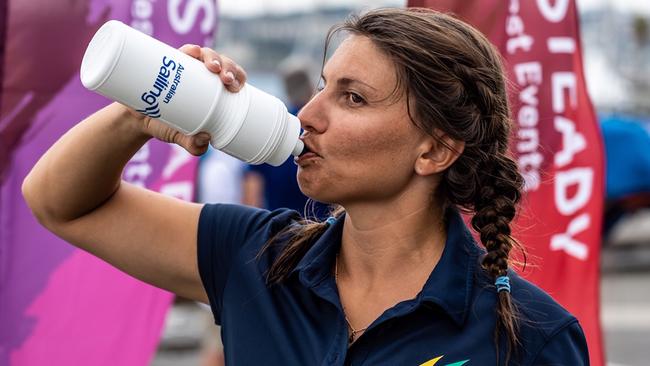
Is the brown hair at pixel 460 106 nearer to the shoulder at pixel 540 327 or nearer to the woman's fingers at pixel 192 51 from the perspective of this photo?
the shoulder at pixel 540 327

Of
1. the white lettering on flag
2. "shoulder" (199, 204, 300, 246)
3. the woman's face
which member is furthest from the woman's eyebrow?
the white lettering on flag

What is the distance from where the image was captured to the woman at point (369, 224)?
7.88ft

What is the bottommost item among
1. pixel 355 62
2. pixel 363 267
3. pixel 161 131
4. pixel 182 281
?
pixel 182 281

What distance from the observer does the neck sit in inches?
101

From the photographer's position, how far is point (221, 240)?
A: 2682mm

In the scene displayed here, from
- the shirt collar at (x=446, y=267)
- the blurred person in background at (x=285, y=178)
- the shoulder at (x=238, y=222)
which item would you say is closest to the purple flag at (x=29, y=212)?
the shoulder at (x=238, y=222)

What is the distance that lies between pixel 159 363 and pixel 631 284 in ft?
19.4

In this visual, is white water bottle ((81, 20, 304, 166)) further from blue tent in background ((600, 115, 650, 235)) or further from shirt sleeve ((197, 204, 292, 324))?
blue tent in background ((600, 115, 650, 235))

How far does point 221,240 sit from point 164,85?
49cm

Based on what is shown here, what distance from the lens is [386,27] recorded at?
8.29ft

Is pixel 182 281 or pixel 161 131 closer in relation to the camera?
pixel 161 131

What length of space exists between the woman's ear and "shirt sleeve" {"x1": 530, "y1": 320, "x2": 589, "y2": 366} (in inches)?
17.5

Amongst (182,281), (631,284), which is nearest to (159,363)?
(631,284)

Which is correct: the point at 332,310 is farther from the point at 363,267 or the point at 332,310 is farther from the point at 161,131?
the point at 161,131
